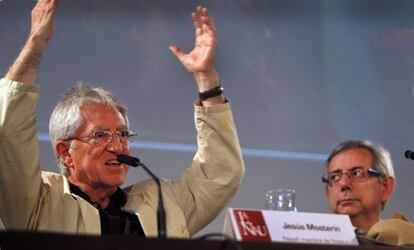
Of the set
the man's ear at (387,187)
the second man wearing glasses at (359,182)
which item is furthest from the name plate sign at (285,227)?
the man's ear at (387,187)

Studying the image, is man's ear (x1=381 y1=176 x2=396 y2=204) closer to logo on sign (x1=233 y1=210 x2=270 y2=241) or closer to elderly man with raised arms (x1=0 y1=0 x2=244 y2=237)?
elderly man with raised arms (x1=0 y1=0 x2=244 y2=237)

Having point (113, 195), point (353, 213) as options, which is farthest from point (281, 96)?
point (113, 195)

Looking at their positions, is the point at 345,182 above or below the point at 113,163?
below

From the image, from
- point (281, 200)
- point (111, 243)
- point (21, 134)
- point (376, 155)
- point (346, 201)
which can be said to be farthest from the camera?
point (376, 155)

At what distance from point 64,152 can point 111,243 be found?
47.7 inches

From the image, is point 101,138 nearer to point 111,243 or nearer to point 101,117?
point 101,117

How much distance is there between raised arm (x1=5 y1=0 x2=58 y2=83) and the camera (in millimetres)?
2490

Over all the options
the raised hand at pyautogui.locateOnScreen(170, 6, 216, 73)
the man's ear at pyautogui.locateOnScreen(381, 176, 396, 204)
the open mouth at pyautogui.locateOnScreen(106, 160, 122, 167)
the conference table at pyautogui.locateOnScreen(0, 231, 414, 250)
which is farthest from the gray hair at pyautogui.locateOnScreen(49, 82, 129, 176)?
the conference table at pyautogui.locateOnScreen(0, 231, 414, 250)

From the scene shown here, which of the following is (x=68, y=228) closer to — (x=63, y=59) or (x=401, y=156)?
(x=63, y=59)

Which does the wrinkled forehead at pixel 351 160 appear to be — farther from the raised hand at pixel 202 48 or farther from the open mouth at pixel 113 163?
the open mouth at pixel 113 163

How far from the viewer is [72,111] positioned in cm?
288

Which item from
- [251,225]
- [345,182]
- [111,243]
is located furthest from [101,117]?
[111,243]

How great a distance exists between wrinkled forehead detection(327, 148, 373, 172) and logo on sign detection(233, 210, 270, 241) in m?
1.24

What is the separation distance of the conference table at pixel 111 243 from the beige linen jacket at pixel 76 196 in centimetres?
84
